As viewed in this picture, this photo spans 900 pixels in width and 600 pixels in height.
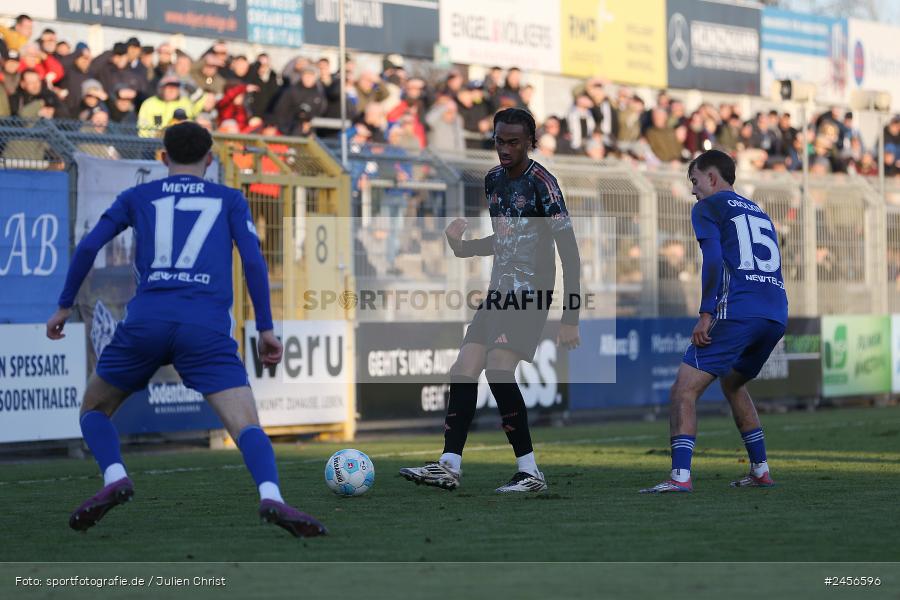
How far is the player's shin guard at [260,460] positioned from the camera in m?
7.01

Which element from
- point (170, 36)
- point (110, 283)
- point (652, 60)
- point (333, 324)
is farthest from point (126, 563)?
point (652, 60)

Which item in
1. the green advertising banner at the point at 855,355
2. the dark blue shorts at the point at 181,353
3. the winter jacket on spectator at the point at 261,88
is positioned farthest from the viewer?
the green advertising banner at the point at 855,355

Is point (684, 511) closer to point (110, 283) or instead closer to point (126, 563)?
point (126, 563)

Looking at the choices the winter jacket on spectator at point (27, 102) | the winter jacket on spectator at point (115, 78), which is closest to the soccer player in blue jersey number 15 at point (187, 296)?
the winter jacket on spectator at point (27, 102)

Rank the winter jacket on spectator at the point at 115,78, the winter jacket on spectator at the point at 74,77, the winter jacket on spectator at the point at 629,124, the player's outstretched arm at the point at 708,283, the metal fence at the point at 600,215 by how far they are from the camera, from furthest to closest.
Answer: the winter jacket on spectator at the point at 629,124 → the winter jacket on spectator at the point at 115,78 → the winter jacket on spectator at the point at 74,77 → the metal fence at the point at 600,215 → the player's outstretched arm at the point at 708,283

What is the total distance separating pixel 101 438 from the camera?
7.44 metres

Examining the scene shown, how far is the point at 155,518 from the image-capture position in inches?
328

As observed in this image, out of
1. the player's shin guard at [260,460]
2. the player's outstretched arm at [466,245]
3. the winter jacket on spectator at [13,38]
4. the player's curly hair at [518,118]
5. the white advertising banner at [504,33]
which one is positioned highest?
the white advertising banner at [504,33]

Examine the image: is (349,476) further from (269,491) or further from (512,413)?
(269,491)

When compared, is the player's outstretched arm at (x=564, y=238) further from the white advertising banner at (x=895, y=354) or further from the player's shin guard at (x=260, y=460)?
the white advertising banner at (x=895, y=354)

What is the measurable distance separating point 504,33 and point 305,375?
10185 millimetres

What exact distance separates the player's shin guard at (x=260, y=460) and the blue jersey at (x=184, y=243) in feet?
1.73

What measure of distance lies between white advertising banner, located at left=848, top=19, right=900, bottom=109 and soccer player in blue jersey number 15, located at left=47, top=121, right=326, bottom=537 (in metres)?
27.2

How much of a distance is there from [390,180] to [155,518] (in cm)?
991
